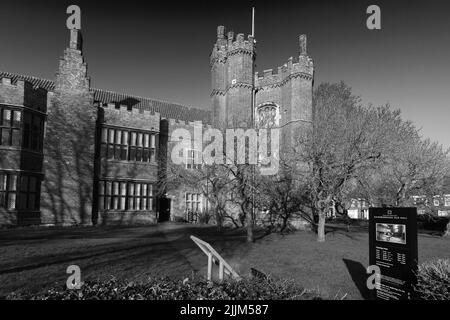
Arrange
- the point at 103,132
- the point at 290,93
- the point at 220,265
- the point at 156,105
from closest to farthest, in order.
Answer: the point at 220,265, the point at 103,132, the point at 290,93, the point at 156,105

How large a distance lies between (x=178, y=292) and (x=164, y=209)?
2487 centimetres

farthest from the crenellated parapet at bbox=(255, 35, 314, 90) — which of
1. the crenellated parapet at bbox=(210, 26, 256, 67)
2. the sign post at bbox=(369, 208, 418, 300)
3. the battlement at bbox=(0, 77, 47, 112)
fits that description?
the sign post at bbox=(369, 208, 418, 300)

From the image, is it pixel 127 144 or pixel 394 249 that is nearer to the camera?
pixel 394 249

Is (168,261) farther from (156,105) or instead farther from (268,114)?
(156,105)

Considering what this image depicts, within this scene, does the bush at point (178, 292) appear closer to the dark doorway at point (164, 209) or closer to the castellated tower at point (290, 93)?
the castellated tower at point (290, 93)

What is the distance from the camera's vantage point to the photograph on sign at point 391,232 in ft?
20.3

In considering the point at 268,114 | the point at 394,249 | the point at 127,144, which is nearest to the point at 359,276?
the point at 394,249

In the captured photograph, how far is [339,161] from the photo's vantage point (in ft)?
54.6

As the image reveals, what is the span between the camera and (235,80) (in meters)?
27.7

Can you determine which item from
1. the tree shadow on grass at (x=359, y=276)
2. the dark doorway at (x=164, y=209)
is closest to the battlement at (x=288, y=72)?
the dark doorway at (x=164, y=209)

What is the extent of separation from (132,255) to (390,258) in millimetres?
7884

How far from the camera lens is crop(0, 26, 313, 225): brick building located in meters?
19.2

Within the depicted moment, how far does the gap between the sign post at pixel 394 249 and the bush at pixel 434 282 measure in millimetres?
200
